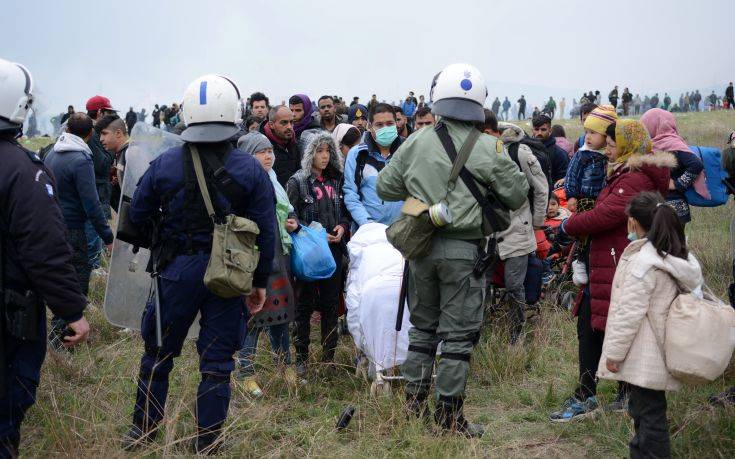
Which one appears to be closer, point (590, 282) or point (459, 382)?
point (459, 382)

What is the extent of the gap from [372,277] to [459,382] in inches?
51.3

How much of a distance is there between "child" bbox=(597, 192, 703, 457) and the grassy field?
0.38m

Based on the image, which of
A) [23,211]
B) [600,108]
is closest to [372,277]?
[600,108]

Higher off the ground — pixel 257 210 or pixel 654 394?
pixel 257 210

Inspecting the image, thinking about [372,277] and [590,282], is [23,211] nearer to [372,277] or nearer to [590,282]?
[372,277]

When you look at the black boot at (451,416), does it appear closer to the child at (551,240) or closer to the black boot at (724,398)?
the black boot at (724,398)

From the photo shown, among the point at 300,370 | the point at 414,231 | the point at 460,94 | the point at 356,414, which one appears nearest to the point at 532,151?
the point at 460,94

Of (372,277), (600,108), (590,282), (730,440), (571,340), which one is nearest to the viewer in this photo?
(730,440)

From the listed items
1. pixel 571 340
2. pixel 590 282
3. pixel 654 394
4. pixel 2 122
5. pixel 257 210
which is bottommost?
pixel 571 340

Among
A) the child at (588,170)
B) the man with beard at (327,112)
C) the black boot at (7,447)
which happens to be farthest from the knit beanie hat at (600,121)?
the man with beard at (327,112)

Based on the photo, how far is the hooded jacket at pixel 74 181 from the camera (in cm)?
636

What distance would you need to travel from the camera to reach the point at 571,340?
626cm

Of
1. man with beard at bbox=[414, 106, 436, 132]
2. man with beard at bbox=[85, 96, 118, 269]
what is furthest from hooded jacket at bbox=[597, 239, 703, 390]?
man with beard at bbox=[85, 96, 118, 269]

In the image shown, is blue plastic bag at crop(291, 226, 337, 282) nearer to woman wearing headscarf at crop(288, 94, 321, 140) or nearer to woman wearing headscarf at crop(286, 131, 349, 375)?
woman wearing headscarf at crop(286, 131, 349, 375)
